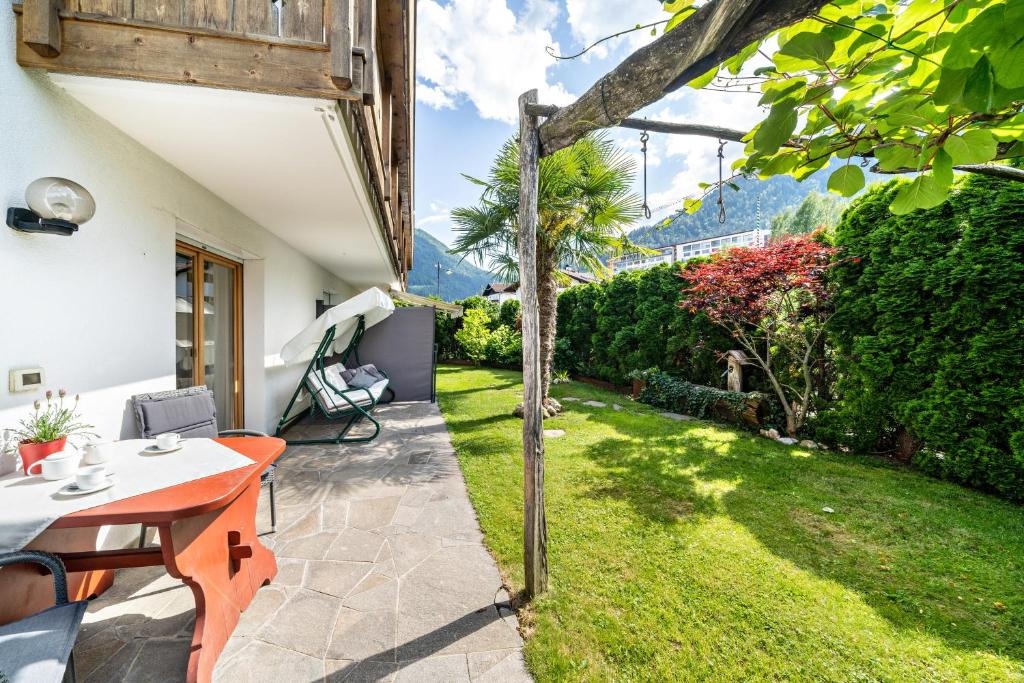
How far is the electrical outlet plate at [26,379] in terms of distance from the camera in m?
1.96

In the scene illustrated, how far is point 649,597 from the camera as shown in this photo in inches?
89.8

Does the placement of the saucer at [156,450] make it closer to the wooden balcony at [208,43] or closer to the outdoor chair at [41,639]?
the outdoor chair at [41,639]

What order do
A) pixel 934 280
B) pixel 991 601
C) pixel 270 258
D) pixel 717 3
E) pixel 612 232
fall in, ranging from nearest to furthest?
pixel 717 3, pixel 991 601, pixel 934 280, pixel 270 258, pixel 612 232

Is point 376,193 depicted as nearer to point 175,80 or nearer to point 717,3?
point 175,80

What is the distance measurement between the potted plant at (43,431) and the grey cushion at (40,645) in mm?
879

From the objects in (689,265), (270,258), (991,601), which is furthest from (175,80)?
(689,265)

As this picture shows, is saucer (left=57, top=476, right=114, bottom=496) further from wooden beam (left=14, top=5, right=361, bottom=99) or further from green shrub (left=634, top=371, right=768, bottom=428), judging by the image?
green shrub (left=634, top=371, right=768, bottom=428)

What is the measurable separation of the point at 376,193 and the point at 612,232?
163 inches

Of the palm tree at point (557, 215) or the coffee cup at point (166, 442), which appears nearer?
the coffee cup at point (166, 442)

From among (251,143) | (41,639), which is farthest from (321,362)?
(41,639)

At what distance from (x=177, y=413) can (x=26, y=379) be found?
965mm

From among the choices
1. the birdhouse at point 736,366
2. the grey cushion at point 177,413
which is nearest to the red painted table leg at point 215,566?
the grey cushion at point 177,413

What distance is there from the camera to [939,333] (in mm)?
4070

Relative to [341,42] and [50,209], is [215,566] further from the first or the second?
[341,42]
